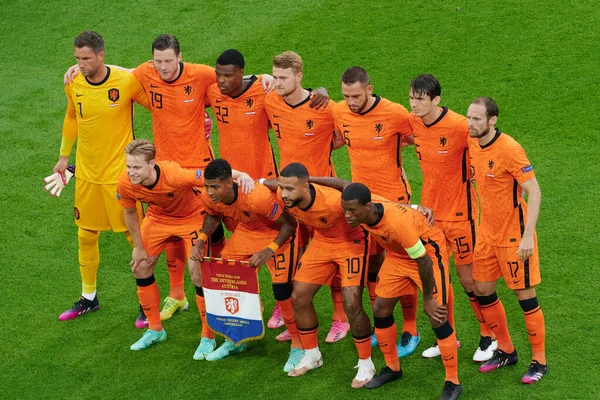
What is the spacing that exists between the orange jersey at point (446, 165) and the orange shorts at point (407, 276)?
528 millimetres

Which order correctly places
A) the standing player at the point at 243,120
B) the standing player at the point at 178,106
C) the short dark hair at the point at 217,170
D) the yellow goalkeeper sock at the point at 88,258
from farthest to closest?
the yellow goalkeeper sock at the point at 88,258
the standing player at the point at 178,106
the standing player at the point at 243,120
the short dark hair at the point at 217,170

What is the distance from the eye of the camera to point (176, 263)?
34.1 feet

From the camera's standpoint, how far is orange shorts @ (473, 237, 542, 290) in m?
8.60

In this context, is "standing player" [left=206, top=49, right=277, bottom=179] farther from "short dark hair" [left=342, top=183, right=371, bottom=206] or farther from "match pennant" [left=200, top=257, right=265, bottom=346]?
"short dark hair" [left=342, top=183, right=371, bottom=206]

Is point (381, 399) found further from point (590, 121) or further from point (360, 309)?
point (590, 121)

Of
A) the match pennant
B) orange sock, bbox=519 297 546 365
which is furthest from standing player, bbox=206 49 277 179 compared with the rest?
orange sock, bbox=519 297 546 365

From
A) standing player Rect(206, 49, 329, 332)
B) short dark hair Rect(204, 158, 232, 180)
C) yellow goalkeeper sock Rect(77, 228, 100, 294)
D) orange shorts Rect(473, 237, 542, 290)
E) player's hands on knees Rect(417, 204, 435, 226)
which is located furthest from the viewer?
yellow goalkeeper sock Rect(77, 228, 100, 294)

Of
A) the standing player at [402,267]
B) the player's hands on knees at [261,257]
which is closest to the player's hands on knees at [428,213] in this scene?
the standing player at [402,267]

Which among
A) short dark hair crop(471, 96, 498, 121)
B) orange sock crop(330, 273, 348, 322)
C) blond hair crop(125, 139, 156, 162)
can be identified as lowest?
orange sock crop(330, 273, 348, 322)

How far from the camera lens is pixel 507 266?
8648 mm

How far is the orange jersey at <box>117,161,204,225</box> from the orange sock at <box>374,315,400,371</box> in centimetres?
215

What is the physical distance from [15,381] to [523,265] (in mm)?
4794

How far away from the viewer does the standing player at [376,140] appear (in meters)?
9.09

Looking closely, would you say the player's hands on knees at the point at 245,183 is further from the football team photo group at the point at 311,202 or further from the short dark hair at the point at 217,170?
the short dark hair at the point at 217,170
